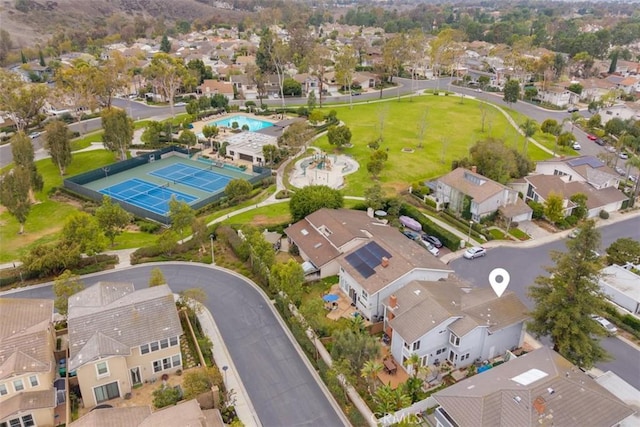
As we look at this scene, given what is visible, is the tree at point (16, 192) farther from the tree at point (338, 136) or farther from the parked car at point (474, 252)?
the parked car at point (474, 252)

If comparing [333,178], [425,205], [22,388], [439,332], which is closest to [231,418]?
[22,388]

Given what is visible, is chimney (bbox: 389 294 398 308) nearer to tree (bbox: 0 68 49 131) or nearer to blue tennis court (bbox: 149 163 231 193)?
blue tennis court (bbox: 149 163 231 193)

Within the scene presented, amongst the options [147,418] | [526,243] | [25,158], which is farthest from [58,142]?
[526,243]

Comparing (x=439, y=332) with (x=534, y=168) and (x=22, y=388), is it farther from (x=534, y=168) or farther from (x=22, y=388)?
(x=534, y=168)

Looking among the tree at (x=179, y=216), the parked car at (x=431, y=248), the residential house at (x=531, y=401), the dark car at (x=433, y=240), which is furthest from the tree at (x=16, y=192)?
the residential house at (x=531, y=401)

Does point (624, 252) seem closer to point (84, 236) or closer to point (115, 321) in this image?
point (115, 321)

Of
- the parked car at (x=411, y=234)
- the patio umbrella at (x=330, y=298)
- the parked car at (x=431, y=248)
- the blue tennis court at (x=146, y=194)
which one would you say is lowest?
the blue tennis court at (x=146, y=194)

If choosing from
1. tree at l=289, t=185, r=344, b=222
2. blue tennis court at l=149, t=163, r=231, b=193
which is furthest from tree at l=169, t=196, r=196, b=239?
blue tennis court at l=149, t=163, r=231, b=193
